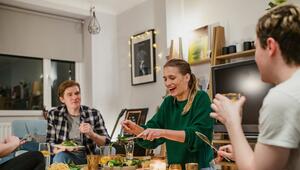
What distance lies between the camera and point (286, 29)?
2.64ft

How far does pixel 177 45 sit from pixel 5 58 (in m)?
2.25

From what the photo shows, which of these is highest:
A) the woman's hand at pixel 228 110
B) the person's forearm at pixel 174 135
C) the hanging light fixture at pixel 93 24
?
the hanging light fixture at pixel 93 24

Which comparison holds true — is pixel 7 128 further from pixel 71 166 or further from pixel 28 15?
pixel 71 166

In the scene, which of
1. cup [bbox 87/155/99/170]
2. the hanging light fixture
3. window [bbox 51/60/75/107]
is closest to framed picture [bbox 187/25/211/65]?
the hanging light fixture

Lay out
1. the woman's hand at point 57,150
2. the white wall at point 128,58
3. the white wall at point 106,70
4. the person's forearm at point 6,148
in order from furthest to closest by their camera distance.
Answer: the white wall at point 106,70
the white wall at point 128,58
the woman's hand at point 57,150
the person's forearm at point 6,148

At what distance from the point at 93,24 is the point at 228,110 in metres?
4.06

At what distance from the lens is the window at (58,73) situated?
4.76m

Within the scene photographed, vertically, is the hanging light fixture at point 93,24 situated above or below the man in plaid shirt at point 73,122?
above

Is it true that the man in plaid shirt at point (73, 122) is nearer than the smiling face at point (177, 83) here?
No

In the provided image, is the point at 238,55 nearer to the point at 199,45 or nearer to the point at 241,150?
the point at 199,45

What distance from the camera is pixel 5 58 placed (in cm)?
441

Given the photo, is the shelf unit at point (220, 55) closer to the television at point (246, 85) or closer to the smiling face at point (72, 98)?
the television at point (246, 85)

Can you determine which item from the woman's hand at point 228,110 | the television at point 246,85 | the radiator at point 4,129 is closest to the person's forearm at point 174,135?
the woman's hand at point 228,110

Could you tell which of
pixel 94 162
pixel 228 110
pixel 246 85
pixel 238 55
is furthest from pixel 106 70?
pixel 228 110
